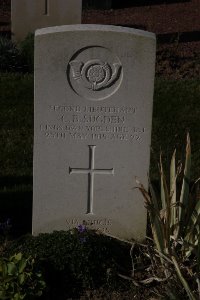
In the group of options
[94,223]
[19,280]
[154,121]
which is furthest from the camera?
[154,121]

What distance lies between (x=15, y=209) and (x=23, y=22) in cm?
535

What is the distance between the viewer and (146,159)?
5.02 m

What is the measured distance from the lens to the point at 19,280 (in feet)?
14.2

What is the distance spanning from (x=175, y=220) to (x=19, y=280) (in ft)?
4.10

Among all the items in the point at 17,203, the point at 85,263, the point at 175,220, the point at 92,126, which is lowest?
the point at 85,263

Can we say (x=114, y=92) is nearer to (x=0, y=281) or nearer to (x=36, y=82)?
(x=36, y=82)

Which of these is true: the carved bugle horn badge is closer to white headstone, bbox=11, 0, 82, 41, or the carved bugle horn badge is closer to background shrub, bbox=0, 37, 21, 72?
background shrub, bbox=0, 37, 21, 72

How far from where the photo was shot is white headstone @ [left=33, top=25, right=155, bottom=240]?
188 inches

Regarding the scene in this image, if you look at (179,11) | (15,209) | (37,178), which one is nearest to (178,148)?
(15,209)

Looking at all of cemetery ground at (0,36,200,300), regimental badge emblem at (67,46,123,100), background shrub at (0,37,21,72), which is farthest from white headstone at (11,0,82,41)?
regimental badge emblem at (67,46,123,100)

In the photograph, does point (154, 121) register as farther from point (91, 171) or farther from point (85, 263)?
point (85, 263)

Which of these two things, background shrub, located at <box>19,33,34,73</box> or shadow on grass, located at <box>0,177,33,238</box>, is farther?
background shrub, located at <box>19,33,34,73</box>

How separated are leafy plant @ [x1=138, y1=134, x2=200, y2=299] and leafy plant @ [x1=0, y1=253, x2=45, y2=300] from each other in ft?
2.89

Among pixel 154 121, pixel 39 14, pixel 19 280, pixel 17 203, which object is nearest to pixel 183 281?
pixel 19 280
